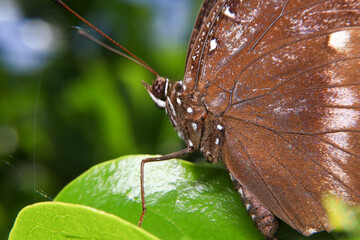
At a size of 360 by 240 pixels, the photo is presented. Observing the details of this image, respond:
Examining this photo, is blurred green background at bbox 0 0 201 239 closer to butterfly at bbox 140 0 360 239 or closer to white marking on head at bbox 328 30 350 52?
butterfly at bbox 140 0 360 239

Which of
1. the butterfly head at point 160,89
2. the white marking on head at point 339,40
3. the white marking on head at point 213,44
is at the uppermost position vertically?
the white marking on head at point 213,44

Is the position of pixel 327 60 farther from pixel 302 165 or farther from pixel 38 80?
pixel 38 80

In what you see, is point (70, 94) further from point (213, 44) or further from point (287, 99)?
point (287, 99)

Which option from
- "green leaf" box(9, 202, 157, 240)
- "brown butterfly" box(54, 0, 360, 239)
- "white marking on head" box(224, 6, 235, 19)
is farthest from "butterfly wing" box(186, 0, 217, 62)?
"green leaf" box(9, 202, 157, 240)

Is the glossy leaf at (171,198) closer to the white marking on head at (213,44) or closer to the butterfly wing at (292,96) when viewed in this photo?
the butterfly wing at (292,96)

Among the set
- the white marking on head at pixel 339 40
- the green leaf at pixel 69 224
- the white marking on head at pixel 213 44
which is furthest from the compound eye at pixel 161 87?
the green leaf at pixel 69 224
